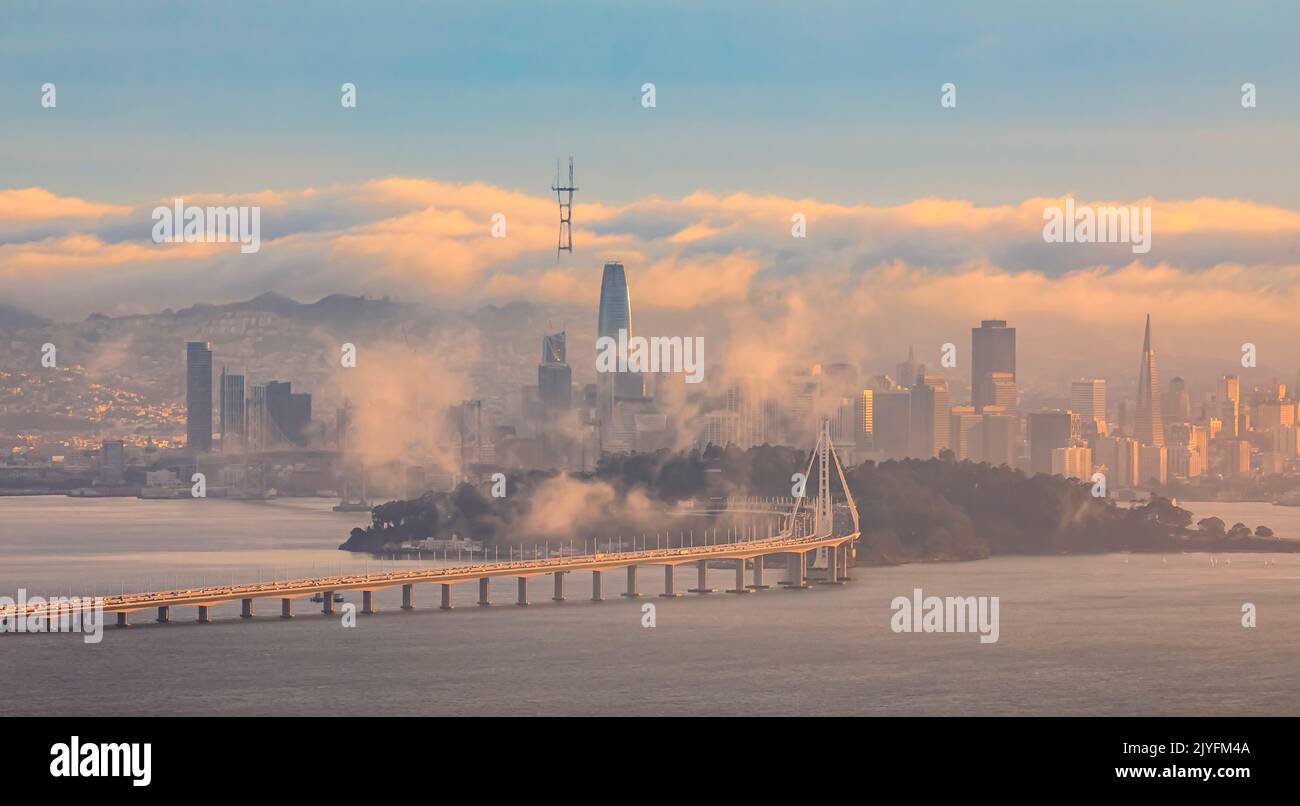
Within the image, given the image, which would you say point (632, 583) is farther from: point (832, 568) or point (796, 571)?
point (832, 568)

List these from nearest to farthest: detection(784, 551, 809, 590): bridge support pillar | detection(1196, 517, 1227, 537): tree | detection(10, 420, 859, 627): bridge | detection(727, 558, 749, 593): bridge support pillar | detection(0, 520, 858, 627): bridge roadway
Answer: detection(0, 520, 858, 627): bridge roadway → detection(10, 420, 859, 627): bridge → detection(727, 558, 749, 593): bridge support pillar → detection(784, 551, 809, 590): bridge support pillar → detection(1196, 517, 1227, 537): tree

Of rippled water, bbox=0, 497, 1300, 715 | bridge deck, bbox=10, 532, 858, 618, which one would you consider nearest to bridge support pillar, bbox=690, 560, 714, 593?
bridge deck, bbox=10, 532, 858, 618

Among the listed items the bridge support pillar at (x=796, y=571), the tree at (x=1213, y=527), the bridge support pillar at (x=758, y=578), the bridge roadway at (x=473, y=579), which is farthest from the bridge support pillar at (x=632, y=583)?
the tree at (x=1213, y=527)

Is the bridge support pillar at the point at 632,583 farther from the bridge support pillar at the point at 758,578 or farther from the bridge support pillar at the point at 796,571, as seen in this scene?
the bridge support pillar at the point at 796,571

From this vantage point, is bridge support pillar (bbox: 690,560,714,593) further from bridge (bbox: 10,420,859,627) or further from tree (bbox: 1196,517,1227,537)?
tree (bbox: 1196,517,1227,537)
